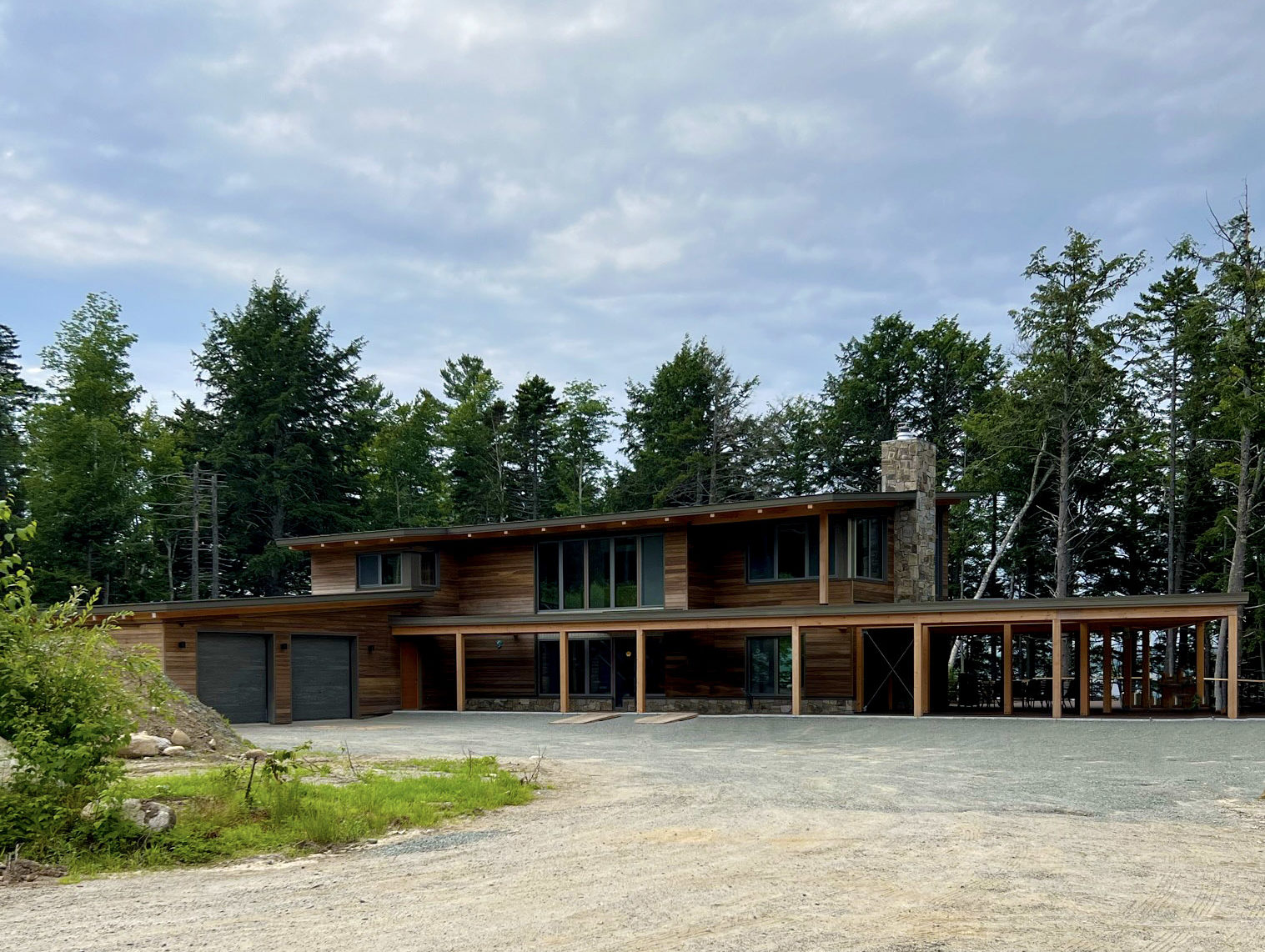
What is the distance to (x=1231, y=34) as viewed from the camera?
2372 cm

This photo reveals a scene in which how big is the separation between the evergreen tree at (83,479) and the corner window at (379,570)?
514 inches

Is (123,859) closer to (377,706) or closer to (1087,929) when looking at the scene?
(1087,929)

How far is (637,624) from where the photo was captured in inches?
908

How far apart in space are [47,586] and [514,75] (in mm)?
24547

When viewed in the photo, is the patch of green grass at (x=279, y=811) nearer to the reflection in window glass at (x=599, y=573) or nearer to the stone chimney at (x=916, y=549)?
the reflection in window glass at (x=599, y=573)

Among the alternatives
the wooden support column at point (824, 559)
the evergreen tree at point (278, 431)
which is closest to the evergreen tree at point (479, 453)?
the evergreen tree at point (278, 431)

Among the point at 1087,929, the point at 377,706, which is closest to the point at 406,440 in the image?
the point at 377,706

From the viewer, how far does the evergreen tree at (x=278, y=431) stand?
42844 mm

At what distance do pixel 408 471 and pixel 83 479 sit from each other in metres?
14.2

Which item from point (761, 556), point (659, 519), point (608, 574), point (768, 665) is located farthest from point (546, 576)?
point (768, 665)

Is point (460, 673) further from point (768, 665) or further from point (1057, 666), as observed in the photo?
point (1057, 666)

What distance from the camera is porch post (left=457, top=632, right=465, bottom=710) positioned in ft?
82.8

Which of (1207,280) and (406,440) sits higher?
(1207,280)

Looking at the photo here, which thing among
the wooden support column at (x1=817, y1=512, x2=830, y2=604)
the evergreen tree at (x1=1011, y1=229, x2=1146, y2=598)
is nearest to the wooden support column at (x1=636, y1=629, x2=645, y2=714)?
the wooden support column at (x1=817, y1=512, x2=830, y2=604)
